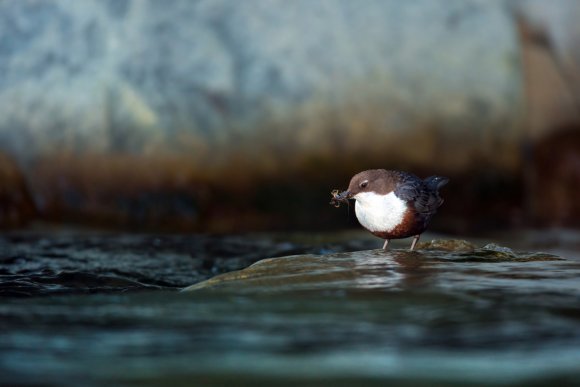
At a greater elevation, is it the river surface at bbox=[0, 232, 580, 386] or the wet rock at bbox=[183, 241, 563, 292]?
the wet rock at bbox=[183, 241, 563, 292]

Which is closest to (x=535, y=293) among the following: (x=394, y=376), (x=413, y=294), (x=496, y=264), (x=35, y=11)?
(x=413, y=294)

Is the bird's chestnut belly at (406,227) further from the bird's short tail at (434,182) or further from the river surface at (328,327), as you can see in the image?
the bird's short tail at (434,182)

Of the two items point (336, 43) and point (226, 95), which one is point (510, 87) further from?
point (226, 95)

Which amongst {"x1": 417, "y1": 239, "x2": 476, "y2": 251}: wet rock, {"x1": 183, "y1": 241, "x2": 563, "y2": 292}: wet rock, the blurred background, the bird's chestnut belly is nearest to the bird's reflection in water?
{"x1": 183, "y1": 241, "x2": 563, "y2": 292}: wet rock

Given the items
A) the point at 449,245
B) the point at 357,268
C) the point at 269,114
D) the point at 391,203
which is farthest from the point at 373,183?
the point at 269,114

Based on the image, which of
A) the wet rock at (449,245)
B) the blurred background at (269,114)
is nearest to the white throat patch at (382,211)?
the wet rock at (449,245)

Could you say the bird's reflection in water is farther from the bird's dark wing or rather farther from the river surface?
the bird's dark wing
